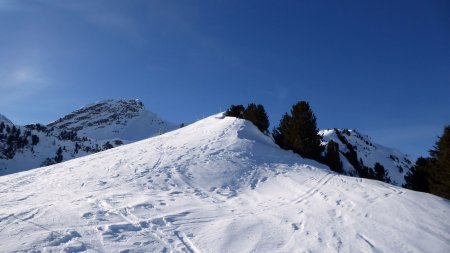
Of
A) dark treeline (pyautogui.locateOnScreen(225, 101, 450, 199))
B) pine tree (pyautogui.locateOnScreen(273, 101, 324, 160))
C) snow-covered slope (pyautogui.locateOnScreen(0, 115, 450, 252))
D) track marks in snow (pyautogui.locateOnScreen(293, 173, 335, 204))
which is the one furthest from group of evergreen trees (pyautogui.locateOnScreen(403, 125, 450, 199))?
pine tree (pyautogui.locateOnScreen(273, 101, 324, 160))

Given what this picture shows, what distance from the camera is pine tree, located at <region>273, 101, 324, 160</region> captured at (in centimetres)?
3161

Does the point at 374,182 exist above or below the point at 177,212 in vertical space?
above

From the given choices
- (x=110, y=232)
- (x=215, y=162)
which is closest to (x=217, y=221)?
(x=110, y=232)

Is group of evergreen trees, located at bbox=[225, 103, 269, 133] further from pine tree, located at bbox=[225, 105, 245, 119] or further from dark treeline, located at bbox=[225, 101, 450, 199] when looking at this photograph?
pine tree, located at bbox=[225, 105, 245, 119]

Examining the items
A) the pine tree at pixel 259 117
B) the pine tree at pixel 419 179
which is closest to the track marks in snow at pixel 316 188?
the pine tree at pixel 419 179

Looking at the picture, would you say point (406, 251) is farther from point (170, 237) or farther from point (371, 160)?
point (371, 160)

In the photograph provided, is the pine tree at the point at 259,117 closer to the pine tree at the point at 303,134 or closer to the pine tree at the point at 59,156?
the pine tree at the point at 303,134

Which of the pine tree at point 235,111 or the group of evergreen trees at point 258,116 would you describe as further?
the pine tree at point 235,111

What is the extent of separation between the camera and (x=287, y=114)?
1401 inches

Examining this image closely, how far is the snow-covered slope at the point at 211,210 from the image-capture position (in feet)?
39.0

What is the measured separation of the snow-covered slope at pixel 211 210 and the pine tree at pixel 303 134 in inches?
207

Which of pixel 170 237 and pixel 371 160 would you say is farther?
pixel 371 160

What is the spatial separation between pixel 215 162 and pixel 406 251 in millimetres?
15332

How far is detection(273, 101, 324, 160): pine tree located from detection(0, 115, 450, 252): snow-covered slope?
526 cm
